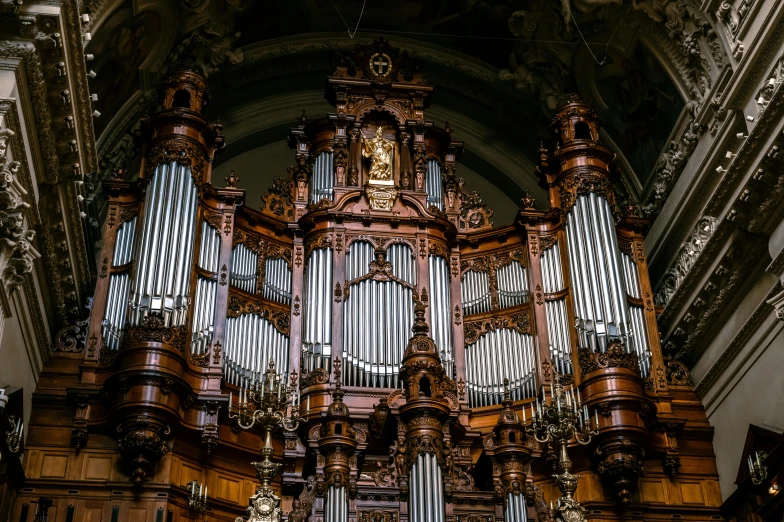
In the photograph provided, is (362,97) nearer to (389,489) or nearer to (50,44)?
(50,44)

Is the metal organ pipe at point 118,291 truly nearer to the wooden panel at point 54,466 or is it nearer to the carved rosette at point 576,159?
the wooden panel at point 54,466

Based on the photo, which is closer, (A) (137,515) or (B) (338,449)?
(B) (338,449)

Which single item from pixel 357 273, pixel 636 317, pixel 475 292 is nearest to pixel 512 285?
pixel 475 292

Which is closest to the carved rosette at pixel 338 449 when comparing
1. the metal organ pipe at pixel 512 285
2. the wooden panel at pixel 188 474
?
the wooden panel at pixel 188 474

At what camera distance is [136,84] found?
16.8 metres

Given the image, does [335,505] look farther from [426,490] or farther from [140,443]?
[140,443]

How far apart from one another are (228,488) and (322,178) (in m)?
5.33

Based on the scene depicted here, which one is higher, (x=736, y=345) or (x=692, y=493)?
(x=736, y=345)

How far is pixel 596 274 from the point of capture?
1448 centimetres

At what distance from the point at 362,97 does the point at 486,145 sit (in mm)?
3509

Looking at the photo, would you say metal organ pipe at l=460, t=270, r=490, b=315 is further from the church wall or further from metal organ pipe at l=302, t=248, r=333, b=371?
the church wall

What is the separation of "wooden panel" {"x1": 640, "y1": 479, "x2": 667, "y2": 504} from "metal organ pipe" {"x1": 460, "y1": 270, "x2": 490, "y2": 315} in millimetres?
3407

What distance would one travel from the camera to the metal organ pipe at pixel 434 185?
16.2 meters

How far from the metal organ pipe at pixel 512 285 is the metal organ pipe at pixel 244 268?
3671 millimetres
